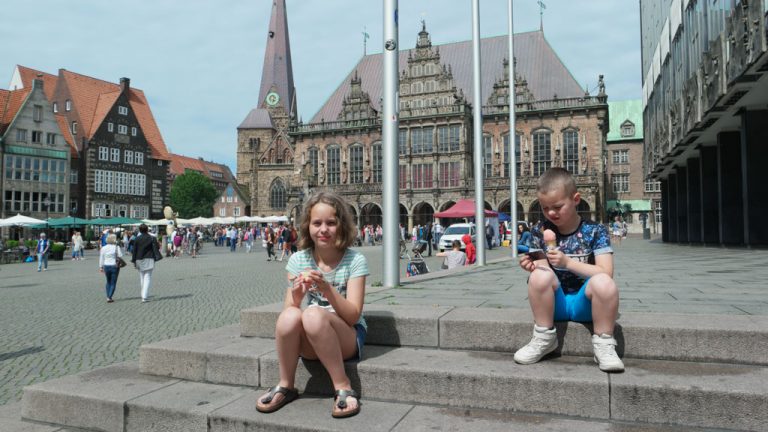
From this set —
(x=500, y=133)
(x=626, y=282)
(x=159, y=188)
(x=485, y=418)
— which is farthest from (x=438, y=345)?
(x=159, y=188)

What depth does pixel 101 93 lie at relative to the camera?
5756 cm

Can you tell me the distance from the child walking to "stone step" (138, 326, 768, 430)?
Answer: 253mm

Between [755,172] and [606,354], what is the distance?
16536mm

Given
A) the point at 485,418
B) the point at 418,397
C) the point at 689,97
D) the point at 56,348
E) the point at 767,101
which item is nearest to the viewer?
the point at 485,418

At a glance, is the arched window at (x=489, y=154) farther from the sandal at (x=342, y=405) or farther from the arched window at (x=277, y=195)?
the sandal at (x=342, y=405)

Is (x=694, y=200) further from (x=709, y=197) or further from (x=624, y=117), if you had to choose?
(x=624, y=117)

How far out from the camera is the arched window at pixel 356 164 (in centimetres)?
5816

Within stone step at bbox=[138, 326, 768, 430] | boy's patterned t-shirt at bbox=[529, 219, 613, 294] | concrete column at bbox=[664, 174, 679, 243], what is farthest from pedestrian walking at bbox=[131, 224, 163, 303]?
concrete column at bbox=[664, 174, 679, 243]

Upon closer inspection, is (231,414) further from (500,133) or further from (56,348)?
(500,133)

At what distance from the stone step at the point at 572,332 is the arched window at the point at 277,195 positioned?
69599 millimetres

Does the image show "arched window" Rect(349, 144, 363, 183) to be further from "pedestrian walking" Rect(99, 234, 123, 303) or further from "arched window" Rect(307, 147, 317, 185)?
"pedestrian walking" Rect(99, 234, 123, 303)

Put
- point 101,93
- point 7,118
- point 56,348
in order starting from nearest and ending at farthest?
point 56,348 → point 7,118 → point 101,93

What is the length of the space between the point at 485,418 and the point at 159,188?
2482 inches

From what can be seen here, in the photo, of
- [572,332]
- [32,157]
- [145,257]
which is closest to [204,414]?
[572,332]
